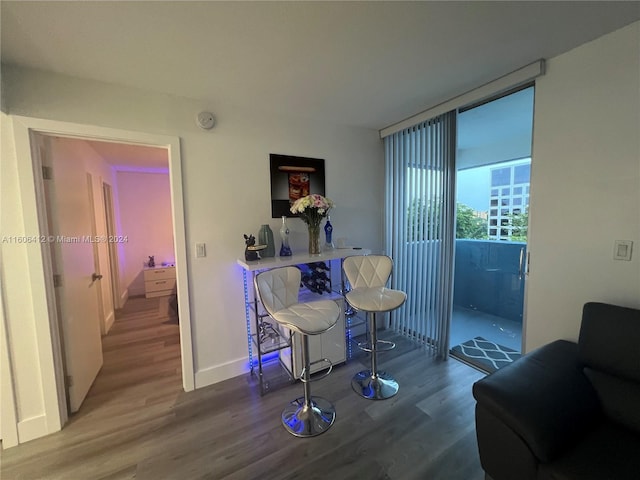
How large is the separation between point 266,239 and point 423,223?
169cm

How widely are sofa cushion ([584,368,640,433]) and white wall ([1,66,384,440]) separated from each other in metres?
2.17

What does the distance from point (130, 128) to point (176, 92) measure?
455 millimetres

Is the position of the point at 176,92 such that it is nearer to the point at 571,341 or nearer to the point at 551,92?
the point at 551,92

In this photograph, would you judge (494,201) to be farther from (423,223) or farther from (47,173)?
(47,173)

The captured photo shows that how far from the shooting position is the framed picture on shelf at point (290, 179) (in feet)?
8.19

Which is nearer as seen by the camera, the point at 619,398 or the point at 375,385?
the point at 619,398

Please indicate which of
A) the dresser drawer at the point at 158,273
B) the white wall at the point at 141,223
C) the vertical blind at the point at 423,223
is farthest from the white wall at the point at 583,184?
the white wall at the point at 141,223

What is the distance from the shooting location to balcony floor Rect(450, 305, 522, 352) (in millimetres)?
2943

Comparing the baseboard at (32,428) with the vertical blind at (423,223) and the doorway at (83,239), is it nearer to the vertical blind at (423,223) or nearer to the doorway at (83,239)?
the doorway at (83,239)

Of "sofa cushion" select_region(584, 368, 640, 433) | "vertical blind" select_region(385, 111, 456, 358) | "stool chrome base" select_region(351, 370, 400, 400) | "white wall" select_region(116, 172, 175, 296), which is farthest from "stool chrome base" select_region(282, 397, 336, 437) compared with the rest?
"white wall" select_region(116, 172, 175, 296)

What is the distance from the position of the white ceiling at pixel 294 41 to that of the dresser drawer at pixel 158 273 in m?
3.79

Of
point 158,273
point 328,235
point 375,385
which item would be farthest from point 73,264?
point 158,273

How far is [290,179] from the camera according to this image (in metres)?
2.56

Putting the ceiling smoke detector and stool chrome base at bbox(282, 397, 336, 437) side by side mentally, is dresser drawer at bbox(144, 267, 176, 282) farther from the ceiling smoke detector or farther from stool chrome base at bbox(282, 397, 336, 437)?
stool chrome base at bbox(282, 397, 336, 437)
